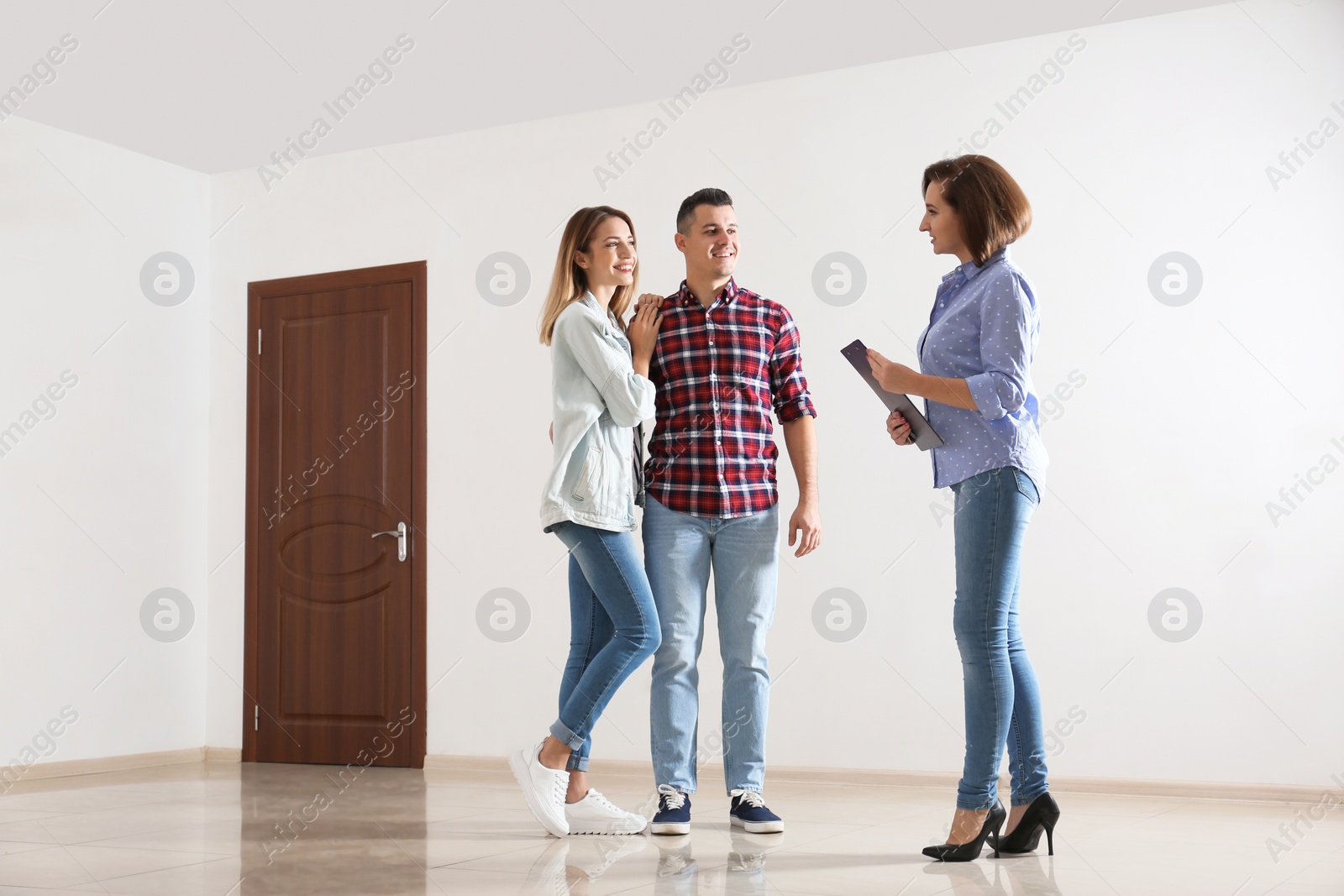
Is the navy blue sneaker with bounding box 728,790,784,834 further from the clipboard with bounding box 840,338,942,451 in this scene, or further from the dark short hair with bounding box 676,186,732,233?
the dark short hair with bounding box 676,186,732,233

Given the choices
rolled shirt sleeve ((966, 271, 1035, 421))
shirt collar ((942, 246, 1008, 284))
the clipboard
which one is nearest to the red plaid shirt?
the clipboard

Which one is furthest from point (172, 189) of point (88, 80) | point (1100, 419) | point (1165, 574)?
point (1165, 574)

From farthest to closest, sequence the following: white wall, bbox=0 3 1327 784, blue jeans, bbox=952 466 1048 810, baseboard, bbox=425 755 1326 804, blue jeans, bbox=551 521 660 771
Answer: white wall, bbox=0 3 1327 784 < baseboard, bbox=425 755 1326 804 < blue jeans, bbox=551 521 660 771 < blue jeans, bbox=952 466 1048 810

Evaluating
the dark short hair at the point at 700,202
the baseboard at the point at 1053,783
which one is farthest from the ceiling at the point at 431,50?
the baseboard at the point at 1053,783

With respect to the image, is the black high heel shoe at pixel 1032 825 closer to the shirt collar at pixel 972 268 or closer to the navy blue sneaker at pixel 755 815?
the navy blue sneaker at pixel 755 815

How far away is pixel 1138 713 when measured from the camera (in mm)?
3475

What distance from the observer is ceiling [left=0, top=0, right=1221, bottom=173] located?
3.67m

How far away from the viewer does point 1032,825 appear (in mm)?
2283

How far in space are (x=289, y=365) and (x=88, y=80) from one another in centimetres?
126

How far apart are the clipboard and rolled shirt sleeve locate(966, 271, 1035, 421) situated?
0.14 m

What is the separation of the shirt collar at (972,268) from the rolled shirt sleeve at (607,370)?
2.26ft

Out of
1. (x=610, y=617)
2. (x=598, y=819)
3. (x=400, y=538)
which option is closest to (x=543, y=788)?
(x=598, y=819)

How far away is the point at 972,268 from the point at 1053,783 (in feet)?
5.97

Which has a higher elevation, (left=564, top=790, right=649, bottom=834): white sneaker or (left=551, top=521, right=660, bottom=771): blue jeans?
(left=551, top=521, right=660, bottom=771): blue jeans
